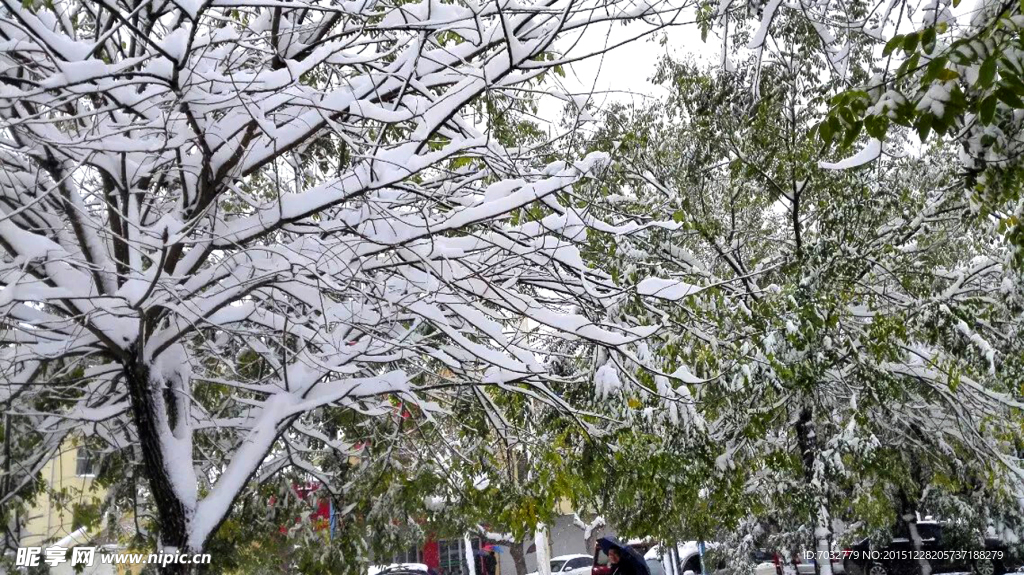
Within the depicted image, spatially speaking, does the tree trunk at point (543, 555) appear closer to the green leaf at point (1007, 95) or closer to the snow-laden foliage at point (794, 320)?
the snow-laden foliage at point (794, 320)

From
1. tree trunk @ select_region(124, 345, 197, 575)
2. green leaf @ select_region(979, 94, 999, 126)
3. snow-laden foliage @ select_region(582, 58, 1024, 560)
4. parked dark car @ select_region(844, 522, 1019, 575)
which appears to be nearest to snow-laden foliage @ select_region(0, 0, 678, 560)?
tree trunk @ select_region(124, 345, 197, 575)

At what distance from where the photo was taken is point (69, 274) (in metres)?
4.93

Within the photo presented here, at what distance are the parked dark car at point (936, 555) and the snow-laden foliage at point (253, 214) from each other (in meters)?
12.5

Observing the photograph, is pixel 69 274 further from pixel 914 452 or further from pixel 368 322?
pixel 914 452

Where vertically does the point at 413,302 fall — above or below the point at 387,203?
below

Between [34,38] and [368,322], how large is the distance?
2450mm

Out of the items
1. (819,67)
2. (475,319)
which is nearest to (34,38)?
(475,319)

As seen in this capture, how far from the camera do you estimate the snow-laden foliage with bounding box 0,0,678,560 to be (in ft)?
14.4

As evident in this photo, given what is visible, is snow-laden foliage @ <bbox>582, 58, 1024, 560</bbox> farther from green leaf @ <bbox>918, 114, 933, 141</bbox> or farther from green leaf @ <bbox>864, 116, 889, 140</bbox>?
green leaf @ <bbox>918, 114, 933, 141</bbox>

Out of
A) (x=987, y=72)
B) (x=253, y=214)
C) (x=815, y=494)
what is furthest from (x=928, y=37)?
(x=815, y=494)

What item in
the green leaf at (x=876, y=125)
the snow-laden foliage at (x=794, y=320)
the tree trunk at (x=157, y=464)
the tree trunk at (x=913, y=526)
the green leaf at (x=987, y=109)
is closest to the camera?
the green leaf at (x=987, y=109)

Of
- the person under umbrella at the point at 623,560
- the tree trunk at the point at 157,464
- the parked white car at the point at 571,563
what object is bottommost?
the parked white car at the point at 571,563

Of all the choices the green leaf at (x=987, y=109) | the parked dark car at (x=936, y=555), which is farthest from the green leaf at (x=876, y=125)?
the parked dark car at (x=936, y=555)

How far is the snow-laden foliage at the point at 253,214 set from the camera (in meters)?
4.40
